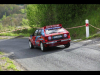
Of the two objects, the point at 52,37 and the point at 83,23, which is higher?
the point at 52,37

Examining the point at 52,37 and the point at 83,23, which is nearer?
the point at 52,37

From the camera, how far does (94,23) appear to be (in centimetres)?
1984

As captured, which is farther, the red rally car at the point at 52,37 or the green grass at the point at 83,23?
the green grass at the point at 83,23

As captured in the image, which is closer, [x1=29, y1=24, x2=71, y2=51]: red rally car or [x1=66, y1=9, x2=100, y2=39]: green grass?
[x1=29, y1=24, x2=71, y2=51]: red rally car

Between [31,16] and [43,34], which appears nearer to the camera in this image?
[43,34]

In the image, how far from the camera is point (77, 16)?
23.5 meters
